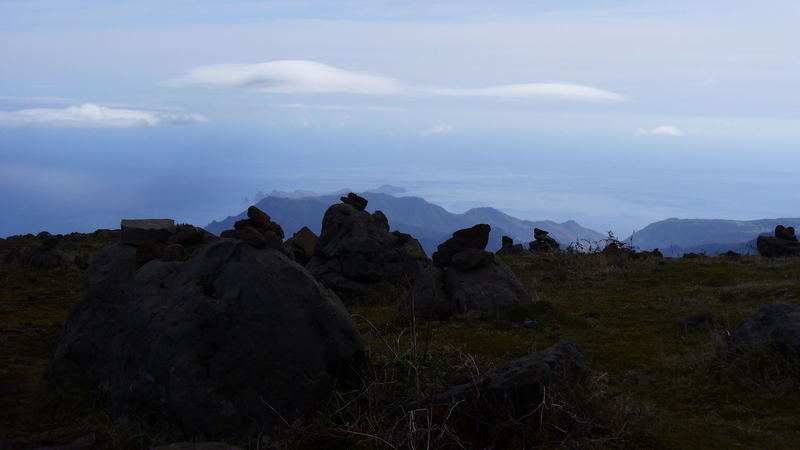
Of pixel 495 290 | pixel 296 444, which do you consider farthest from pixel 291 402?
pixel 495 290

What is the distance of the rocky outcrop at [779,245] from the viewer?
1154 inches

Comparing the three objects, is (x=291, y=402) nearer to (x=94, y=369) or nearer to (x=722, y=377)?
(x=94, y=369)

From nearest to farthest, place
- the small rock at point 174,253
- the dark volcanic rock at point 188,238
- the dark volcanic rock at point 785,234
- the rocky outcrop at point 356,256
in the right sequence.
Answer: the small rock at point 174,253
the dark volcanic rock at point 188,238
the rocky outcrop at point 356,256
the dark volcanic rock at point 785,234

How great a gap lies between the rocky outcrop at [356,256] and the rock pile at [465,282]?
2921mm

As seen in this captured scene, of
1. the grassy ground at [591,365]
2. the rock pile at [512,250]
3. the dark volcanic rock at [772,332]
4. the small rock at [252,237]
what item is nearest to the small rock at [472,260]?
the grassy ground at [591,365]

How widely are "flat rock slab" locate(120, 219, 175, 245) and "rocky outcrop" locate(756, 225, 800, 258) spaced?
23.6 metres

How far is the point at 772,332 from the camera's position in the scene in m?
12.0

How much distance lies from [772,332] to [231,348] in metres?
8.25

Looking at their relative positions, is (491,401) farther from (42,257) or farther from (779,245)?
(779,245)

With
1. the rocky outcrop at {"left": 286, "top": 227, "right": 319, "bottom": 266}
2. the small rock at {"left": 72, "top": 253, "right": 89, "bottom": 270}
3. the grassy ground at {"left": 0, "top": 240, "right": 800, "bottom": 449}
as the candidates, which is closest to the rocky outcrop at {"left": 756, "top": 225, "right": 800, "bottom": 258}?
the grassy ground at {"left": 0, "top": 240, "right": 800, "bottom": 449}

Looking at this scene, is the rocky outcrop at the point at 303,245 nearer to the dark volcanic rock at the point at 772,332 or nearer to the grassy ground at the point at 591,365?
the grassy ground at the point at 591,365

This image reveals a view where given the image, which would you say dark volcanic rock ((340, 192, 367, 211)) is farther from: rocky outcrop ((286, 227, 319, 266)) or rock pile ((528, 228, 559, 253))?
rock pile ((528, 228, 559, 253))

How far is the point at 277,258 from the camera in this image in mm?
10602

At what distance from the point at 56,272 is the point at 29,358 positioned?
13.3 m
